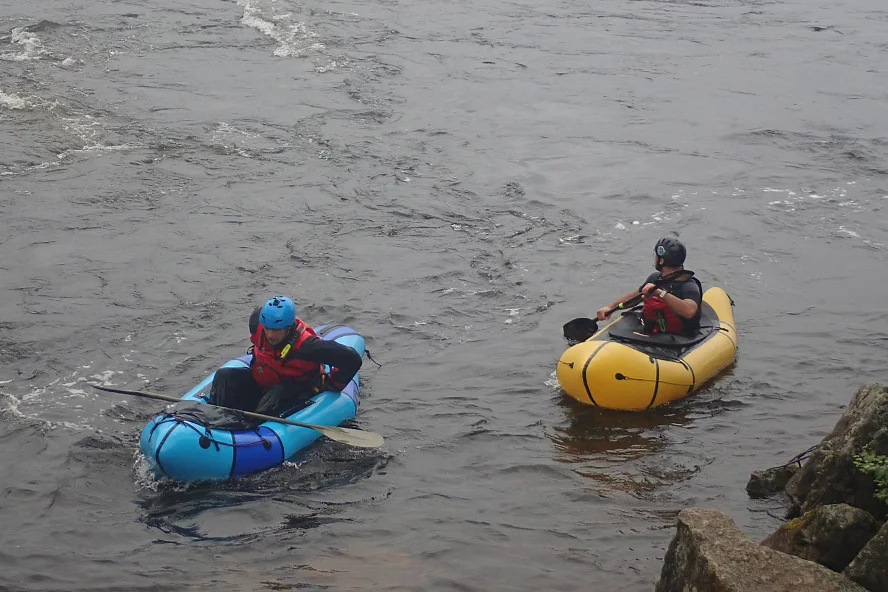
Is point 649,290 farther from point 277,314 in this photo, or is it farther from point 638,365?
point 277,314

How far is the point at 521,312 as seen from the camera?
9.87 metres

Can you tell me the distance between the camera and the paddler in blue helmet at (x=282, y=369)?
7.12 metres

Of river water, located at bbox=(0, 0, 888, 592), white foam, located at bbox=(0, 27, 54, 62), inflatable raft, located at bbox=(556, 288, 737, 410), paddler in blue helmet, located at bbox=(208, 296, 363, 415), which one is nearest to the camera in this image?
river water, located at bbox=(0, 0, 888, 592)

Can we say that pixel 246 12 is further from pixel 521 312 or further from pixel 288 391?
pixel 288 391

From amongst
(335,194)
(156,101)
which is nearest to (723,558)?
(335,194)

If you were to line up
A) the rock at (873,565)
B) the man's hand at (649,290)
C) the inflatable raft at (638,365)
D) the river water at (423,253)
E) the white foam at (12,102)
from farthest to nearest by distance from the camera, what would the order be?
the white foam at (12,102)
the man's hand at (649,290)
the inflatable raft at (638,365)
the river water at (423,253)
the rock at (873,565)

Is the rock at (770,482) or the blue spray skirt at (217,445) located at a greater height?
the rock at (770,482)

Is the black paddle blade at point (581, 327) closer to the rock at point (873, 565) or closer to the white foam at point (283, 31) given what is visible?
the rock at point (873, 565)

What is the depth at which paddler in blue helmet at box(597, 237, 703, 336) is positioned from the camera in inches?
322

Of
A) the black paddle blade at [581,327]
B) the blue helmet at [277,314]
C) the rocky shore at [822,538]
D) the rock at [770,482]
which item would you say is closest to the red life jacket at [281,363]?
the blue helmet at [277,314]

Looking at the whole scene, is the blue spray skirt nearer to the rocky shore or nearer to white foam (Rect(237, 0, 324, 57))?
the rocky shore

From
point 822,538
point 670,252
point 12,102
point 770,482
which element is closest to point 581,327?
point 670,252

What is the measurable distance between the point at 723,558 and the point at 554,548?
1880 millimetres

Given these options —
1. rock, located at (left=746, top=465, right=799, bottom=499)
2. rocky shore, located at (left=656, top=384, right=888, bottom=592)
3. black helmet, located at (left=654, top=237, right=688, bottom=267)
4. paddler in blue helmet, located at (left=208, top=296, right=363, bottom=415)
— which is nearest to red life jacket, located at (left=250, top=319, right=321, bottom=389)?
paddler in blue helmet, located at (left=208, top=296, right=363, bottom=415)
